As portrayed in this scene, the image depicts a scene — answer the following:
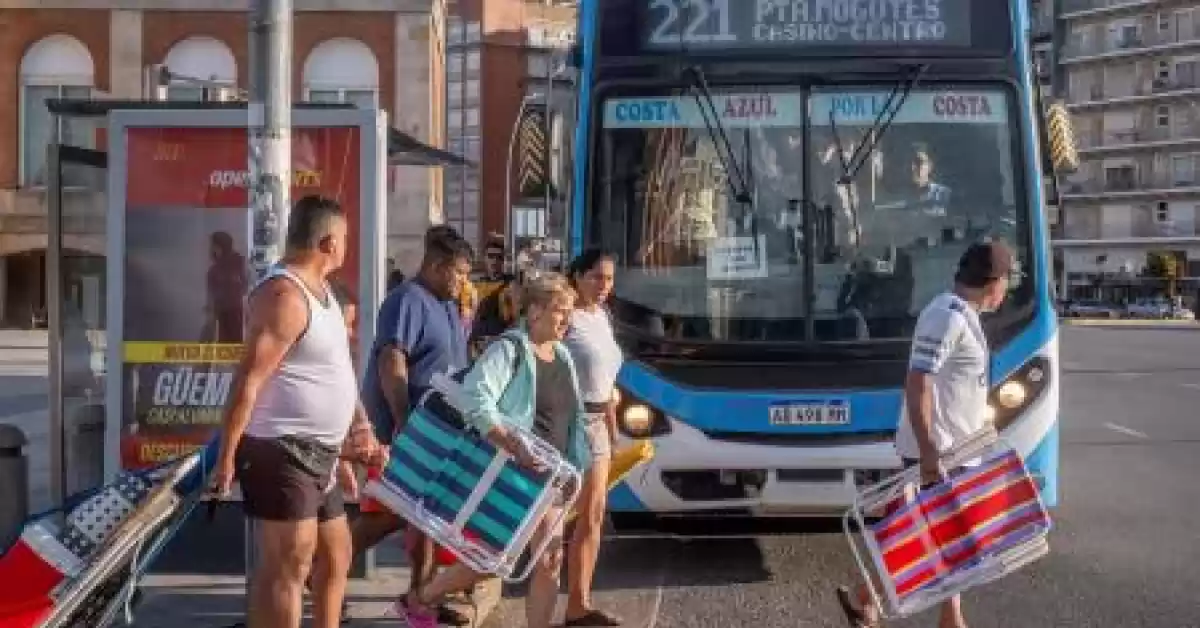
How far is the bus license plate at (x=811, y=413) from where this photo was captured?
760cm

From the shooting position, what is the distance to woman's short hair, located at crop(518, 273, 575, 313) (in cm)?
→ 584

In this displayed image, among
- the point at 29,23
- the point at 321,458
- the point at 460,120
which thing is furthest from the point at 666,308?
the point at 460,120

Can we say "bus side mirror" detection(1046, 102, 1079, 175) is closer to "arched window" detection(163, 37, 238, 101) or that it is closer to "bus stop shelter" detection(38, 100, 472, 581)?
"bus stop shelter" detection(38, 100, 472, 581)

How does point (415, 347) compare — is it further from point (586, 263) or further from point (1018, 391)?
point (1018, 391)

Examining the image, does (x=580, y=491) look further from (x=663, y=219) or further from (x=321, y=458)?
(x=663, y=219)

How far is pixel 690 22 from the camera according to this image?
26.9 feet

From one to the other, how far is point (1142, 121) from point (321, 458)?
9275cm

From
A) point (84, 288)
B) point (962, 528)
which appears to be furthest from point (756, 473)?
point (84, 288)

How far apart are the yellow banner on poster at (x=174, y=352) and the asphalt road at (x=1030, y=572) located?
213cm

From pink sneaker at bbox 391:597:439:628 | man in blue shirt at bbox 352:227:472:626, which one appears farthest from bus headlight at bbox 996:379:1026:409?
pink sneaker at bbox 391:597:439:628

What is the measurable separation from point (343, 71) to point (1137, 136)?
6340 cm

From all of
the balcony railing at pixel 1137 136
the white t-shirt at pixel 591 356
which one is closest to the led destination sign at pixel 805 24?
the white t-shirt at pixel 591 356

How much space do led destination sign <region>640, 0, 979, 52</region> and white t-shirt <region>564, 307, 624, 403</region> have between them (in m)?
2.21

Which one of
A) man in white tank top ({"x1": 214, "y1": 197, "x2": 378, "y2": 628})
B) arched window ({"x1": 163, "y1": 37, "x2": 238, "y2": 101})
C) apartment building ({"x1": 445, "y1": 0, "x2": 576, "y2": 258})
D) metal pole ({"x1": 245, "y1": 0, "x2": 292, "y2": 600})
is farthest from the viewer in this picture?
apartment building ({"x1": 445, "y1": 0, "x2": 576, "y2": 258})
